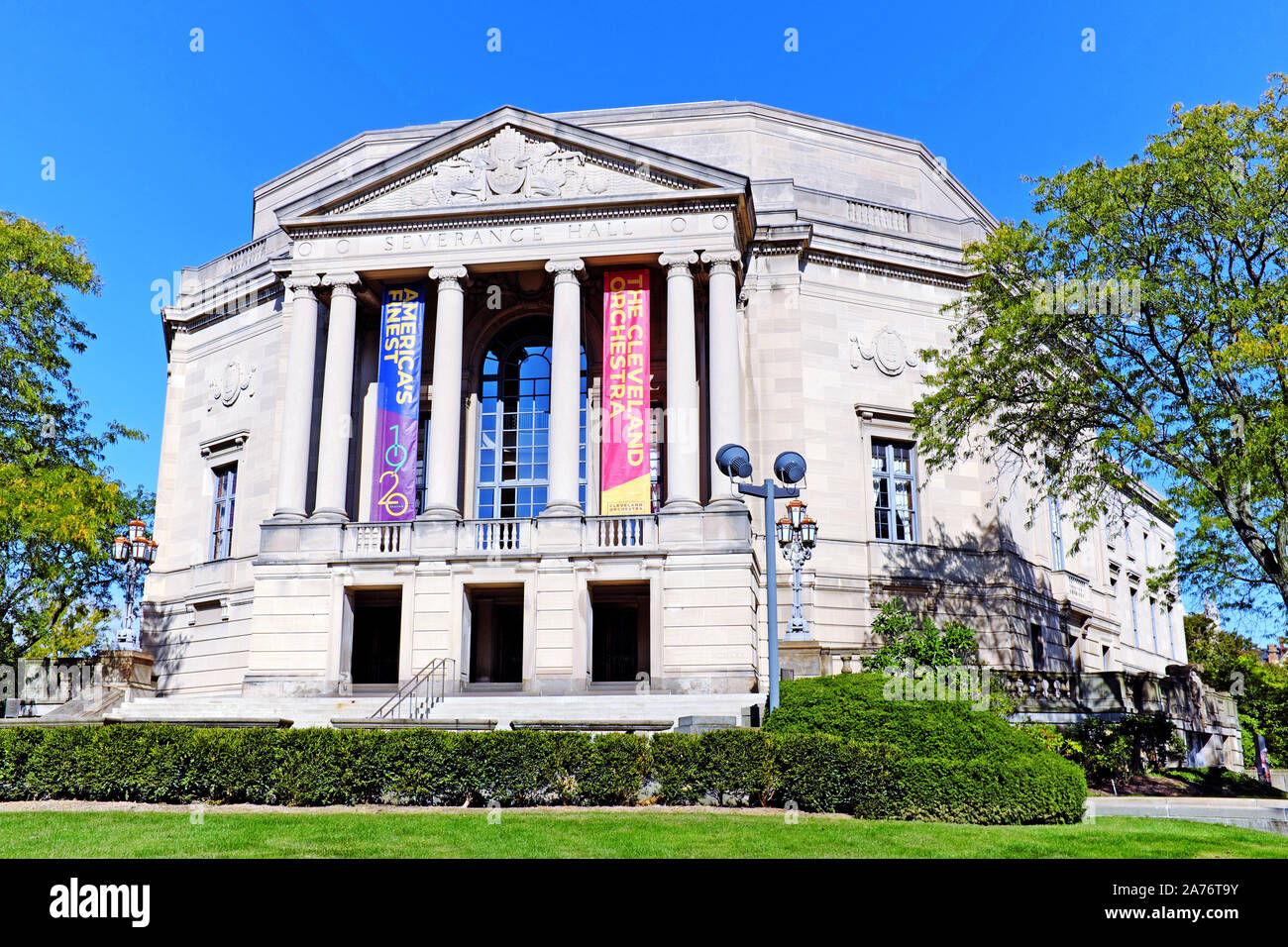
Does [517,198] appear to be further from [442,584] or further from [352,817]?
[352,817]

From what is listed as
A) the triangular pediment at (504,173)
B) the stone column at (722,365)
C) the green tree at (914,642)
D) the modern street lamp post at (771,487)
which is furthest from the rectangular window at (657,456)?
the modern street lamp post at (771,487)

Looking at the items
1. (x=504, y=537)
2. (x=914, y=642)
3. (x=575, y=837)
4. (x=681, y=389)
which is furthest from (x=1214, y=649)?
(x=575, y=837)

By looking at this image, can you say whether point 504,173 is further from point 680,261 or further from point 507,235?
point 680,261

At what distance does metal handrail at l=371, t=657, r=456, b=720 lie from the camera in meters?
25.7

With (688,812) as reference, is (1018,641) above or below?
above

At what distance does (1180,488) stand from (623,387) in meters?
13.5

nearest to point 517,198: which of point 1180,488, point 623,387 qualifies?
point 623,387

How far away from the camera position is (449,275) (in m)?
31.7

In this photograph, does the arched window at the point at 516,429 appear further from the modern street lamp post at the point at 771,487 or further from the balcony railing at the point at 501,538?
the modern street lamp post at the point at 771,487

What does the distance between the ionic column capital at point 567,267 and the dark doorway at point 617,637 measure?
29.1ft

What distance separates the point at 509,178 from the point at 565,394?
657 centimetres

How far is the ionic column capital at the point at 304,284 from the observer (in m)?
32.4

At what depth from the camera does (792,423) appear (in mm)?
33281

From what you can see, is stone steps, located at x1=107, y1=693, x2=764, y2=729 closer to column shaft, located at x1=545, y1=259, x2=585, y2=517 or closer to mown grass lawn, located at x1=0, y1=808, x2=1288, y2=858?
column shaft, located at x1=545, y1=259, x2=585, y2=517
